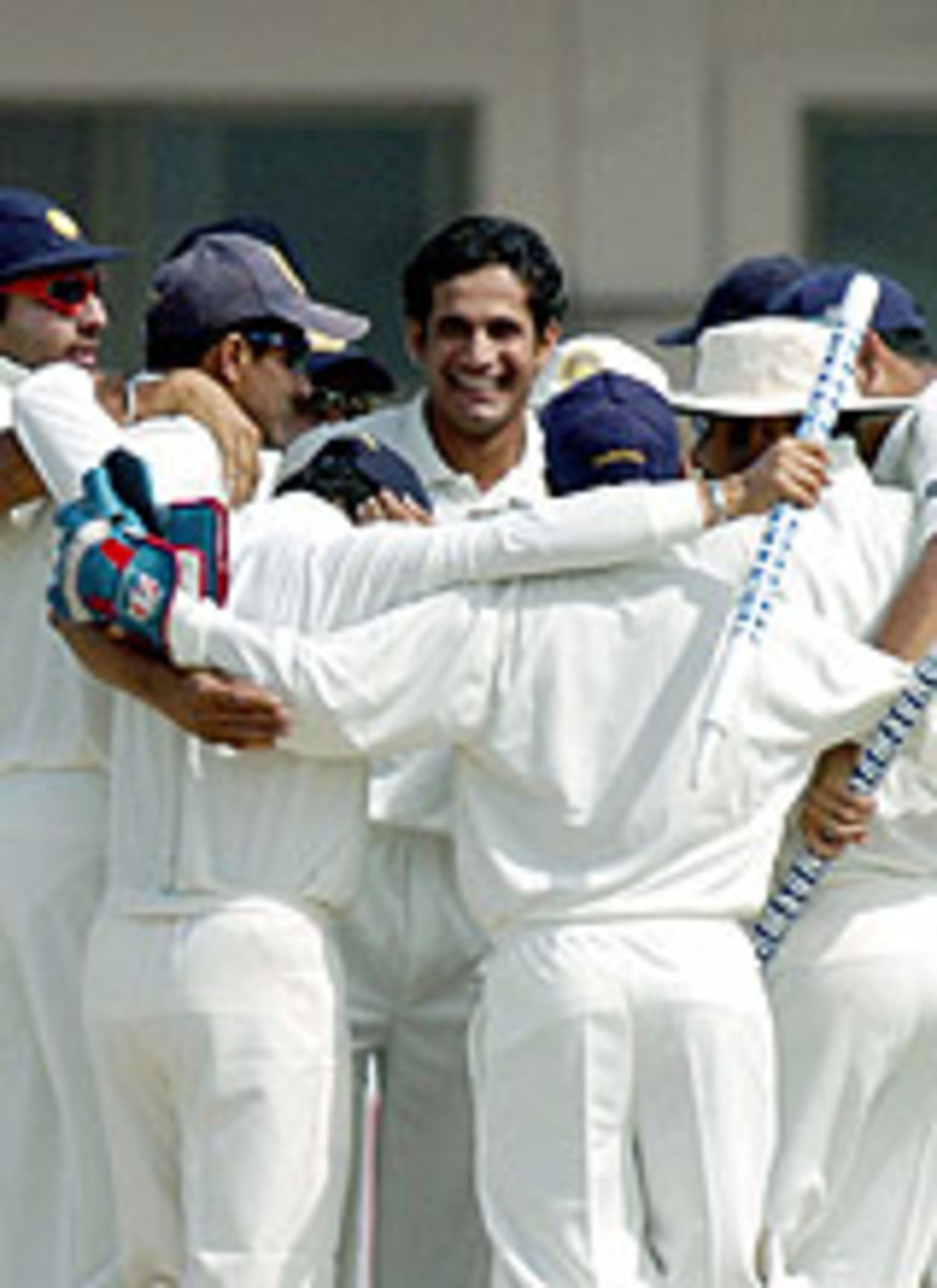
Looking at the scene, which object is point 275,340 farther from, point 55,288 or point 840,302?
point 840,302

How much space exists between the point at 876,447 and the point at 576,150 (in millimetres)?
5634

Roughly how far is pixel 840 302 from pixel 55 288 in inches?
50.6

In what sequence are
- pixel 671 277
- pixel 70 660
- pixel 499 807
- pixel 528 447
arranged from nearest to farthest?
pixel 499 807 → pixel 70 660 → pixel 528 447 → pixel 671 277

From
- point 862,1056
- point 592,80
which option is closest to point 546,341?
point 862,1056

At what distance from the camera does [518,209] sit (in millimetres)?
14562

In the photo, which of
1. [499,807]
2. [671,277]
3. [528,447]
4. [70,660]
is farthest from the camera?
[671,277]

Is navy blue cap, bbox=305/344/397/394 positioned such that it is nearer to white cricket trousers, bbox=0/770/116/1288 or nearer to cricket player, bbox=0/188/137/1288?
cricket player, bbox=0/188/137/1288

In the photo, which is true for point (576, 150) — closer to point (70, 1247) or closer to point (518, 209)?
point (518, 209)

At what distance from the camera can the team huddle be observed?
821 cm

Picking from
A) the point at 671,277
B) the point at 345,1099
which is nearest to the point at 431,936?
the point at 345,1099

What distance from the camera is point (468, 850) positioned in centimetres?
835

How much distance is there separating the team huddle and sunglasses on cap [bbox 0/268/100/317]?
1.10ft

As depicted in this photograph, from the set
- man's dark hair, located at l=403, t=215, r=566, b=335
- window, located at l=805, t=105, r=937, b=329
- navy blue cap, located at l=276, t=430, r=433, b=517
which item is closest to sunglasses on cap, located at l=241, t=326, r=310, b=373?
man's dark hair, located at l=403, t=215, r=566, b=335

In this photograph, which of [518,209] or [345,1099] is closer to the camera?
[345,1099]
